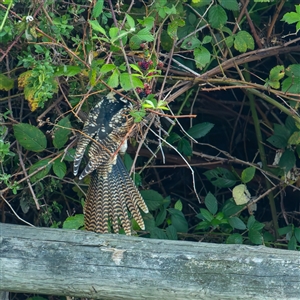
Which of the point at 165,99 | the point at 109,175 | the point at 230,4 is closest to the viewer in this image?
the point at 165,99

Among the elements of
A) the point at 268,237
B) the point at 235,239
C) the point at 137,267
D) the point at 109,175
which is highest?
the point at 137,267

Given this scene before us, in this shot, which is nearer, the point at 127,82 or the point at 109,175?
the point at 127,82

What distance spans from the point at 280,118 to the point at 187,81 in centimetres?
77

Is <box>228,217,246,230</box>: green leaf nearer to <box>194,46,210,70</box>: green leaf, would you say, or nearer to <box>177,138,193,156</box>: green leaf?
<box>177,138,193,156</box>: green leaf

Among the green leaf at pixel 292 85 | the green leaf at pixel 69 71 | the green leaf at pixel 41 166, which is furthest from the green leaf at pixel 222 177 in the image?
the green leaf at pixel 69 71

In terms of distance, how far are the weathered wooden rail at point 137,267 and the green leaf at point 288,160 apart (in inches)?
37.7

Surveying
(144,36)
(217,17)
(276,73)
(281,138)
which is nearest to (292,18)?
(276,73)

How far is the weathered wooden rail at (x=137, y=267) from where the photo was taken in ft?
5.29

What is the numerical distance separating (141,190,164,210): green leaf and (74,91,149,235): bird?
6 cm

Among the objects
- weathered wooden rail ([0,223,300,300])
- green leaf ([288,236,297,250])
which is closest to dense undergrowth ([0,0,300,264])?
green leaf ([288,236,297,250])

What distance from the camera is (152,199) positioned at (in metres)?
2.63

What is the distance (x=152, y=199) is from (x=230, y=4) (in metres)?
0.88

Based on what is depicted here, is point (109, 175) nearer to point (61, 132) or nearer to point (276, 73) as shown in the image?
point (61, 132)

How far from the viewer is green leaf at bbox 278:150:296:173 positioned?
101 inches
